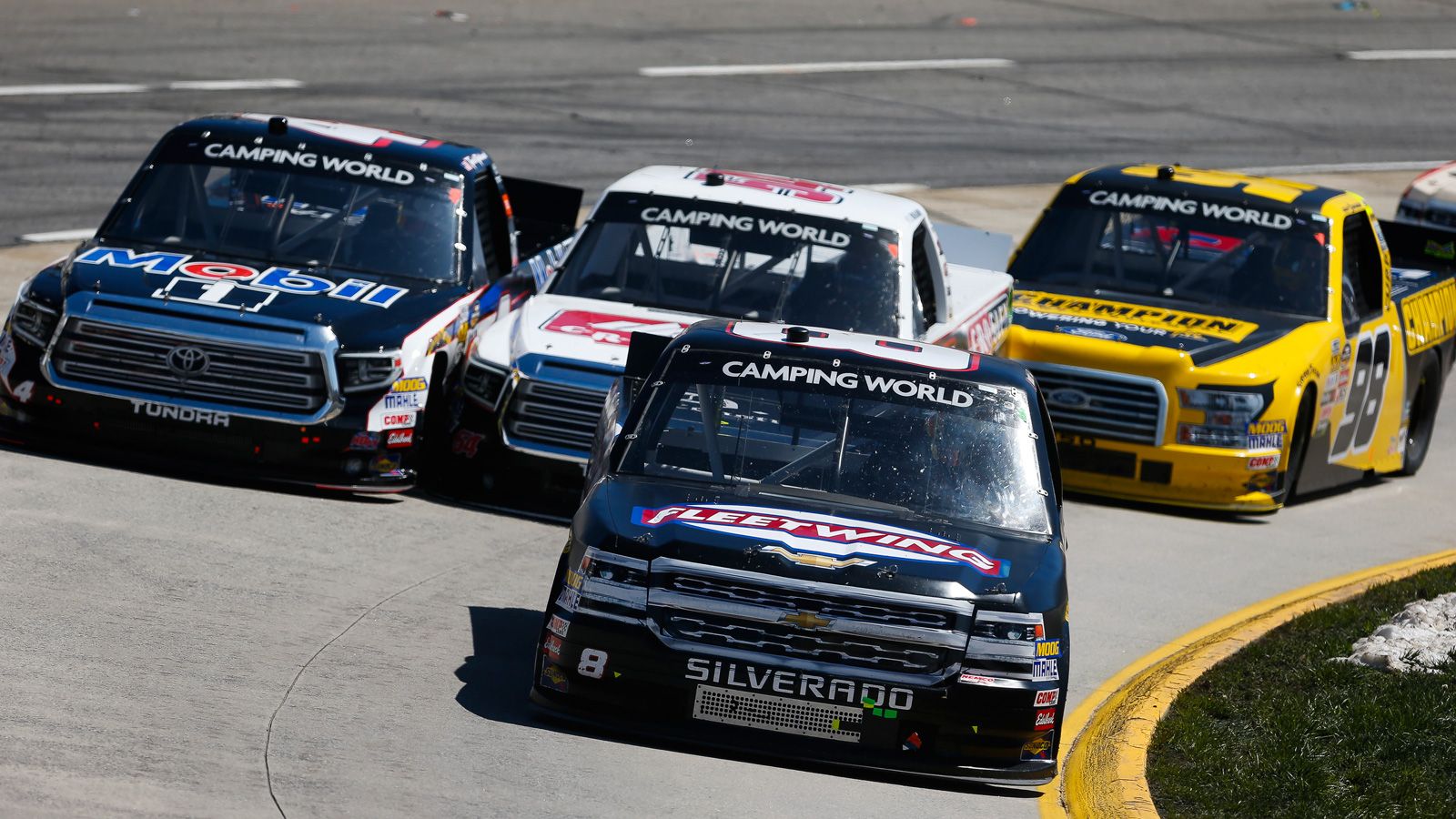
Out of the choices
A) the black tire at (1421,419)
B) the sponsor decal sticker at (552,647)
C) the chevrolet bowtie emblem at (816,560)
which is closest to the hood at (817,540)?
the chevrolet bowtie emblem at (816,560)

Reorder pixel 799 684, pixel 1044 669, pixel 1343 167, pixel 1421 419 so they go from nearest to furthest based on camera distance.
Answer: pixel 799 684 < pixel 1044 669 < pixel 1421 419 < pixel 1343 167

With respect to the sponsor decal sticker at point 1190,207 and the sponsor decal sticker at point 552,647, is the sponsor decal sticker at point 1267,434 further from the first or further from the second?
the sponsor decal sticker at point 552,647

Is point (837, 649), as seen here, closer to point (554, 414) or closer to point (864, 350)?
point (864, 350)

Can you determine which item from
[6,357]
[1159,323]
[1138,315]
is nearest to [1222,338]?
[1159,323]

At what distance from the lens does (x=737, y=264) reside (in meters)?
11.5

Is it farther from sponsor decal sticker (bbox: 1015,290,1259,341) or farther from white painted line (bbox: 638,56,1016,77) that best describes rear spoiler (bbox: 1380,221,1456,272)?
white painted line (bbox: 638,56,1016,77)

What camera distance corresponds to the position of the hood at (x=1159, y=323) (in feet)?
40.5

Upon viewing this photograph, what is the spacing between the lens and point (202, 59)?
25328 mm

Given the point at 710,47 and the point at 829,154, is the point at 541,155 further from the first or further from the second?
the point at 710,47

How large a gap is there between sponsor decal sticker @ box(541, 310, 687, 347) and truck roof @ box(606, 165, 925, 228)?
3.37ft

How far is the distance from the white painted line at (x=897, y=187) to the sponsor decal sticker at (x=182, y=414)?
1194cm

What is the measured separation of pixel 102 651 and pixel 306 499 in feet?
9.18

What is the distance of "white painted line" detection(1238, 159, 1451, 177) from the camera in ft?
80.6

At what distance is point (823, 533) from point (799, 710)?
666mm
